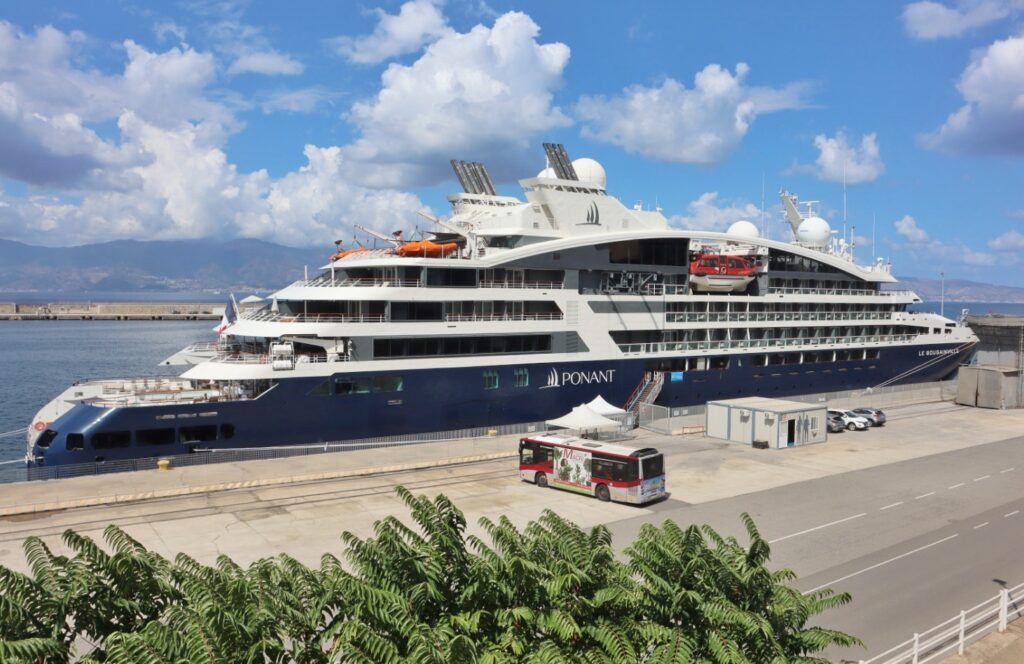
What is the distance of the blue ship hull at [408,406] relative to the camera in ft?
80.7

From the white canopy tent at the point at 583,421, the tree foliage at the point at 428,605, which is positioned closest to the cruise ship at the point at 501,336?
the white canopy tent at the point at 583,421

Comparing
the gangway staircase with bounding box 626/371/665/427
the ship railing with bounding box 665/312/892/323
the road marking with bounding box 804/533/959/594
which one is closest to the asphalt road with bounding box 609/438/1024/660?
the road marking with bounding box 804/533/959/594

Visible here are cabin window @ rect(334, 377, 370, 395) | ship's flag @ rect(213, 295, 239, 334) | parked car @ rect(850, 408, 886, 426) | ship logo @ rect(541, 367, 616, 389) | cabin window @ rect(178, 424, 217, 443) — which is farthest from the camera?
parked car @ rect(850, 408, 886, 426)

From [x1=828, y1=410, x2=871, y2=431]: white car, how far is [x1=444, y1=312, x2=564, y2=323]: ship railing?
16.6 meters

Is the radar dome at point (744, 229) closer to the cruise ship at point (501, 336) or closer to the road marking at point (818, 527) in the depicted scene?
the cruise ship at point (501, 336)

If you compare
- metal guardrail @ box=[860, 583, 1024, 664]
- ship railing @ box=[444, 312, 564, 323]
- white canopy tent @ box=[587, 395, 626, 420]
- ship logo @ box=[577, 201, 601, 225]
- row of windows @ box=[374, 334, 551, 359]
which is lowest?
metal guardrail @ box=[860, 583, 1024, 664]

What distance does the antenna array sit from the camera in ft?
121

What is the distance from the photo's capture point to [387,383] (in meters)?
29.1

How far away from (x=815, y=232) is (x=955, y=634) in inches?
1656

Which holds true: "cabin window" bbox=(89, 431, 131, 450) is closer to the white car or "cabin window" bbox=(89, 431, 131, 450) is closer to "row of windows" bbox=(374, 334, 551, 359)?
"row of windows" bbox=(374, 334, 551, 359)

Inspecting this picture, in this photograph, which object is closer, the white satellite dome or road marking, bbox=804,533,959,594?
road marking, bbox=804,533,959,594

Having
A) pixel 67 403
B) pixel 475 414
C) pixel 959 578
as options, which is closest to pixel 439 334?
pixel 475 414

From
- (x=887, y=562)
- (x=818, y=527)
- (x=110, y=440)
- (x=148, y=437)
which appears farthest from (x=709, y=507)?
(x=110, y=440)

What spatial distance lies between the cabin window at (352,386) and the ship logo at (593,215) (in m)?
14.5
